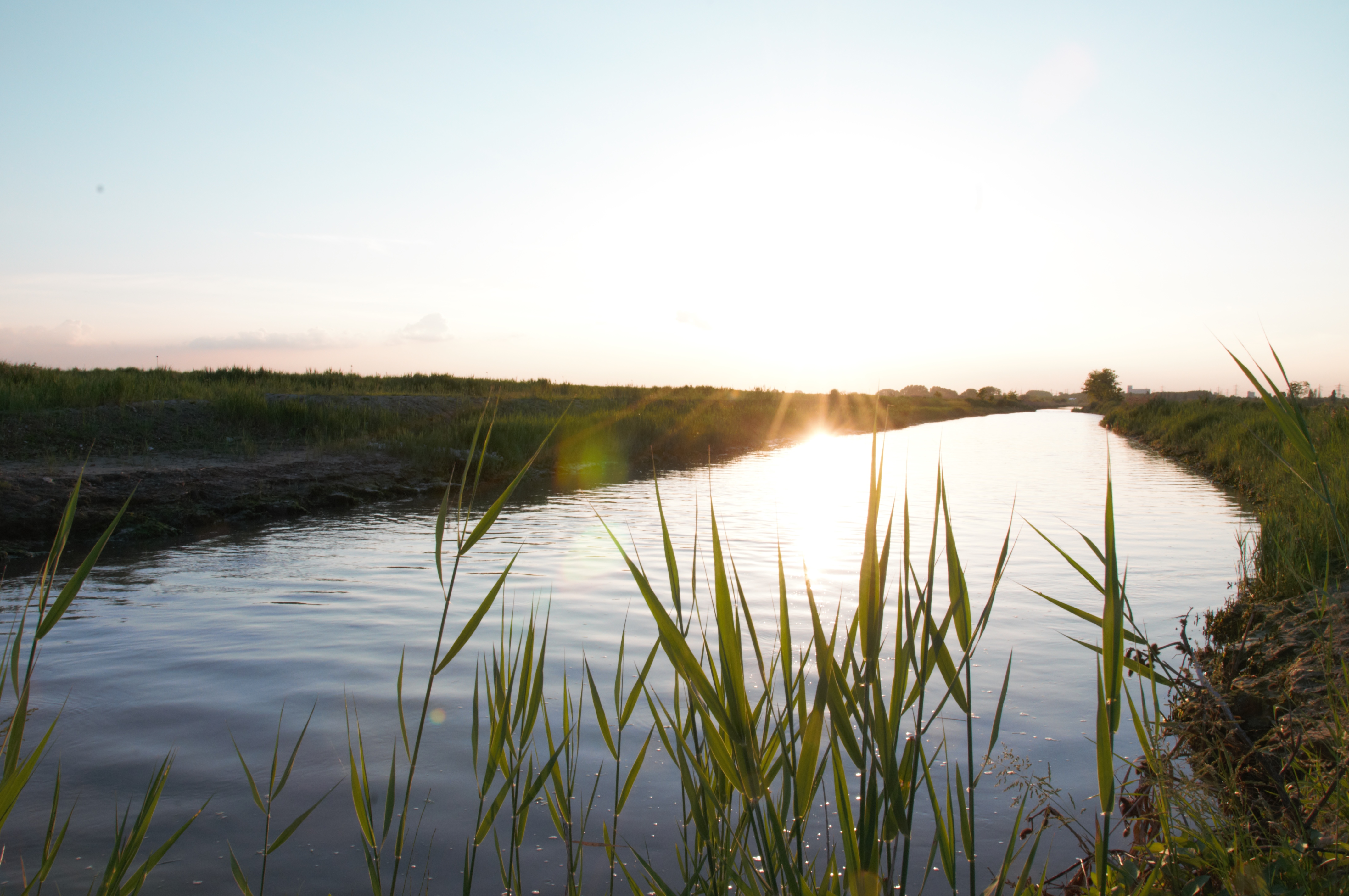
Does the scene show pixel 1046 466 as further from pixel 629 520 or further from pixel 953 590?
pixel 953 590

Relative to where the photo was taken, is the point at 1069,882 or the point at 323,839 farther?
the point at 323,839

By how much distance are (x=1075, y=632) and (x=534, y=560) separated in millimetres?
4630

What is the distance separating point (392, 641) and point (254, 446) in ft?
31.7

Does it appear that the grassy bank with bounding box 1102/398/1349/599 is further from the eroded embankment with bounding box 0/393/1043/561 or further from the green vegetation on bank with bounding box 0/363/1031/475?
the eroded embankment with bounding box 0/393/1043/561

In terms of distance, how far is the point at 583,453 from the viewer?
17.9 m

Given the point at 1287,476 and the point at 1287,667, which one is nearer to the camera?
the point at 1287,667

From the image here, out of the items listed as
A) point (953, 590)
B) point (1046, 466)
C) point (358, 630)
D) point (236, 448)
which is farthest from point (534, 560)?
point (1046, 466)

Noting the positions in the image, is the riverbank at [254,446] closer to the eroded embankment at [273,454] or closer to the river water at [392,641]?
the eroded embankment at [273,454]

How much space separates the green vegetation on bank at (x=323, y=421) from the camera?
12.5m

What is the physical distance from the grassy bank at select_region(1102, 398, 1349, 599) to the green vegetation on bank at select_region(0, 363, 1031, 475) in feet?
8.04

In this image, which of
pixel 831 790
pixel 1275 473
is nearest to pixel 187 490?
pixel 831 790

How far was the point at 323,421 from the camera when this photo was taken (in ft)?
50.7

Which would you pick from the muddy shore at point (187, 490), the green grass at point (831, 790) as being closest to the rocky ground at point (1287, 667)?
the green grass at point (831, 790)

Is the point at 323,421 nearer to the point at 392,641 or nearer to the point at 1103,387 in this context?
the point at 392,641
